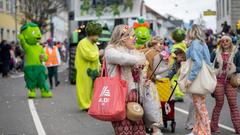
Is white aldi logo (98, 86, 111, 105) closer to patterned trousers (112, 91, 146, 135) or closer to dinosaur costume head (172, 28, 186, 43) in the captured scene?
patterned trousers (112, 91, 146, 135)

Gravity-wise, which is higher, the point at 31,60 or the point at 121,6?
the point at 121,6

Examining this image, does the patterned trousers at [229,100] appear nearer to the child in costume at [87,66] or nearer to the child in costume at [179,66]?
the child in costume at [179,66]

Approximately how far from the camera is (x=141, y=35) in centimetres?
1181

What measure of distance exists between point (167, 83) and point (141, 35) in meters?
1.82

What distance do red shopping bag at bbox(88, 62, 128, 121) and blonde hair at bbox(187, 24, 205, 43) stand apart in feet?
7.36

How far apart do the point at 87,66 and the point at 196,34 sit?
4540 millimetres

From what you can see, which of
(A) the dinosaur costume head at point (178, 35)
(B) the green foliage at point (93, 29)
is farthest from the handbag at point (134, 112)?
(A) the dinosaur costume head at point (178, 35)

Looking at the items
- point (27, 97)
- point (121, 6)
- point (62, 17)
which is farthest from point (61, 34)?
point (27, 97)

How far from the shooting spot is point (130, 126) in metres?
7.38

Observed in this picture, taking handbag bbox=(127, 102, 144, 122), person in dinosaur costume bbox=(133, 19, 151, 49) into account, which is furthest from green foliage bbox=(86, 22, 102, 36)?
handbag bbox=(127, 102, 144, 122)

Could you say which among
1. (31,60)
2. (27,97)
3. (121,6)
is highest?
(121,6)

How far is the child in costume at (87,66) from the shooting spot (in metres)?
13.0

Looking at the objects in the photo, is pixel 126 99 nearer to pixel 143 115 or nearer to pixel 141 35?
pixel 143 115

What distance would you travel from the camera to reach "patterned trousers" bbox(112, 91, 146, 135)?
7352 mm
